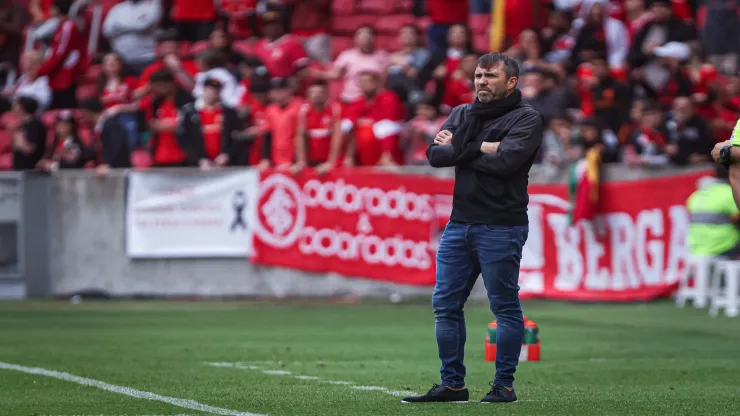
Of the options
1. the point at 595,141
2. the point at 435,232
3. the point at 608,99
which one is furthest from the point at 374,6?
the point at 595,141

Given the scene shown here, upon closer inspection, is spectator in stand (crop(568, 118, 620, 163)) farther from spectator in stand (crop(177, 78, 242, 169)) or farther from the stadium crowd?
spectator in stand (crop(177, 78, 242, 169))

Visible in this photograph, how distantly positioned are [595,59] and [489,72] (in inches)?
464

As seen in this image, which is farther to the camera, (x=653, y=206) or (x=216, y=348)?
(x=653, y=206)

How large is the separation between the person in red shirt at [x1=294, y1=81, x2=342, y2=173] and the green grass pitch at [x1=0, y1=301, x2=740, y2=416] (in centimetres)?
199

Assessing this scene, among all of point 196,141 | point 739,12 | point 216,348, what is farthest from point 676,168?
point 216,348

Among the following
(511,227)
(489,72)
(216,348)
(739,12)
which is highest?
(739,12)

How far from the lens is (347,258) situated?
20156mm

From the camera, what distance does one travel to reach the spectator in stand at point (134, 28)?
24.0 metres

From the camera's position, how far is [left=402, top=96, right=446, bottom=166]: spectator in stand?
20.0 meters

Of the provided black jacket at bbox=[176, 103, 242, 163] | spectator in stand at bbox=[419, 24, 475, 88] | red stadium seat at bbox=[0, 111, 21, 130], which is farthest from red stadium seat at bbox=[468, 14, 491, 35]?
red stadium seat at bbox=[0, 111, 21, 130]

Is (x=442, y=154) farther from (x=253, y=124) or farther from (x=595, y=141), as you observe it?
(x=253, y=124)

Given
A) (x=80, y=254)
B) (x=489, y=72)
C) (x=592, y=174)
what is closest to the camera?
(x=489, y=72)

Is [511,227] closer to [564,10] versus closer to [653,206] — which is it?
[653,206]

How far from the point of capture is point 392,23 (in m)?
24.5
